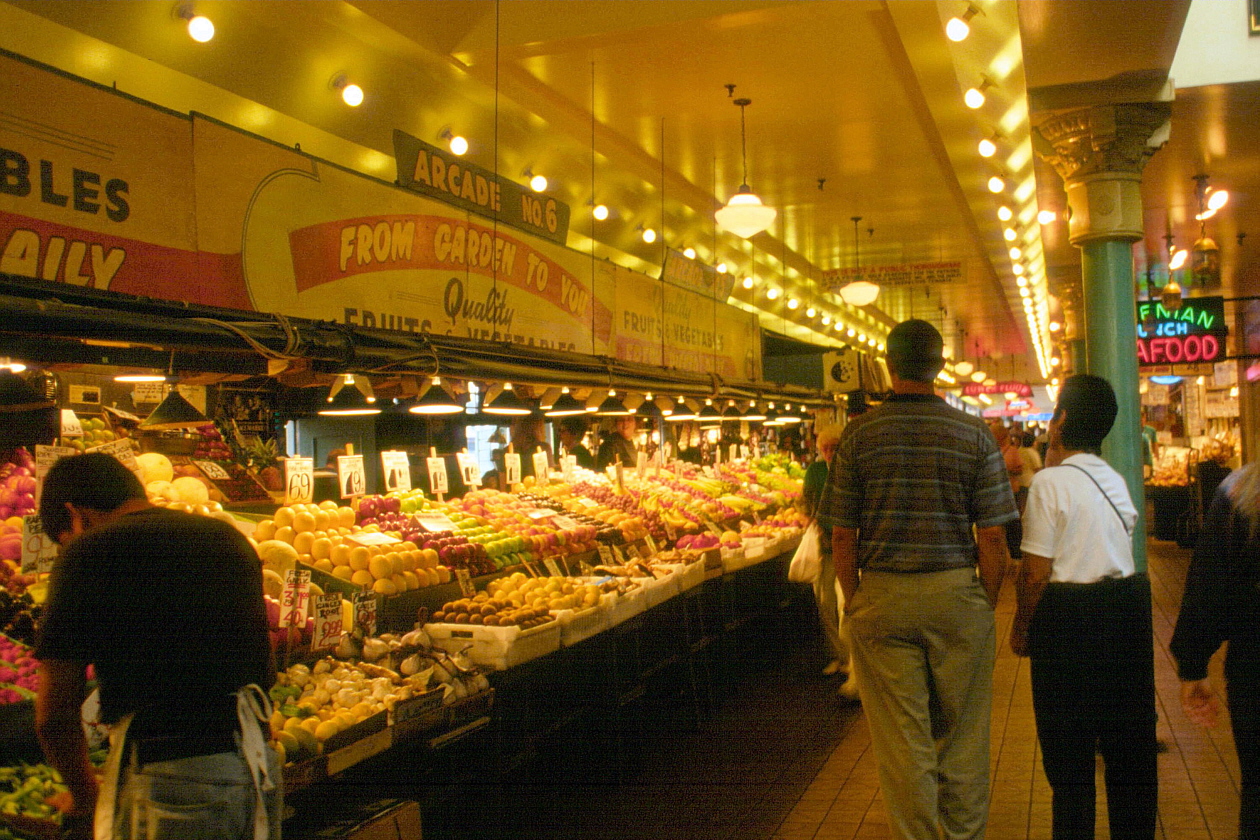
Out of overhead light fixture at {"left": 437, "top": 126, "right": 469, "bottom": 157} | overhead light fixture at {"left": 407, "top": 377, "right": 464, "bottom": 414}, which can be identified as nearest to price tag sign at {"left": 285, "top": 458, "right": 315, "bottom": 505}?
overhead light fixture at {"left": 407, "top": 377, "right": 464, "bottom": 414}

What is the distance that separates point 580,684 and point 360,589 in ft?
5.03

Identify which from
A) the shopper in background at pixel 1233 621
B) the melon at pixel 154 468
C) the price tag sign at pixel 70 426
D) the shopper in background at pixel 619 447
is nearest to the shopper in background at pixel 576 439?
the shopper in background at pixel 619 447

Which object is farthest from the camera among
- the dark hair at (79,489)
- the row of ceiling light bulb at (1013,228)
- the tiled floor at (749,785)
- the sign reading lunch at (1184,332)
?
the sign reading lunch at (1184,332)

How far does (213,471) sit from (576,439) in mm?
7825

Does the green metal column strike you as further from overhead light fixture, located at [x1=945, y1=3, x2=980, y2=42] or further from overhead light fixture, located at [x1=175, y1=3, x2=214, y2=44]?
overhead light fixture, located at [x1=175, y1=3, x2=214, y2=44]

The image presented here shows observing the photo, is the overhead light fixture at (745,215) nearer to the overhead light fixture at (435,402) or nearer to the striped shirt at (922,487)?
the overhead light fixture at (435,402)

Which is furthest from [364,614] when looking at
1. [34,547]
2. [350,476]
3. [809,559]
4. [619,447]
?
[619,447]

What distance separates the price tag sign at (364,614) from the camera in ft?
16.2

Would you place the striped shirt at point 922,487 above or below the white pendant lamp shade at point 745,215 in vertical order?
below

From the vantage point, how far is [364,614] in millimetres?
4992

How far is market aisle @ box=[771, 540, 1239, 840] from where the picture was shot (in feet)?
15.8

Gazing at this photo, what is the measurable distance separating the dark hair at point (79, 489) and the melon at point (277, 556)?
243 centimetres

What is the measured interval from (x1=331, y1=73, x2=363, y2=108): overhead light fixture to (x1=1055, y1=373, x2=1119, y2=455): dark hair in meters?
5.32

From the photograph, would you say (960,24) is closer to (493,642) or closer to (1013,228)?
(493,642)
